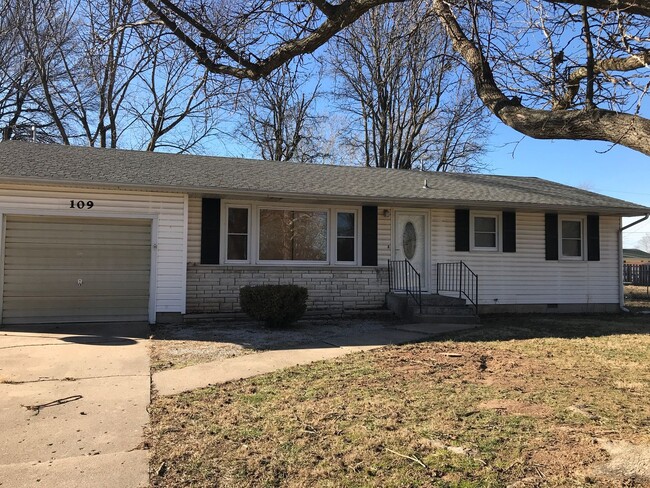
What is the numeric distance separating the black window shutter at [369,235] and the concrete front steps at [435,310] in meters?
1.06

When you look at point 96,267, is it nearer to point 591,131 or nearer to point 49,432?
point 49,432

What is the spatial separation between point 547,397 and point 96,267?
8.62m

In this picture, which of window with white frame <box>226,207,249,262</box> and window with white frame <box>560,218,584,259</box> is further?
window with white frame <box>560,218,584,259</box>

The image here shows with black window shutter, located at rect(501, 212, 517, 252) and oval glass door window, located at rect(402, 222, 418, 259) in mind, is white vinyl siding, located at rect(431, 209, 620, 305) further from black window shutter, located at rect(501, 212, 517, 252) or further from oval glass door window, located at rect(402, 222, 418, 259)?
oval glass door window, located at rect(402, 222, 418, 259)

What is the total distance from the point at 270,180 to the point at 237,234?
5.09 ft

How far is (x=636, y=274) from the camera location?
23891 millimetres

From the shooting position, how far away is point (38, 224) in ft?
31.4

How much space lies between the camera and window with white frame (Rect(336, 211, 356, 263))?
1175cm

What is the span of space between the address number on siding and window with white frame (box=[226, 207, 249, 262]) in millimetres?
2839

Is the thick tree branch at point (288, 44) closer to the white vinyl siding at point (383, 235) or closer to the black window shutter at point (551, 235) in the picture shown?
the white vinyl siding at point (383, 235)

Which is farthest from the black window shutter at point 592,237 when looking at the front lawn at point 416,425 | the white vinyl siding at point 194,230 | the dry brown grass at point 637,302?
the white vinyl siding at point 194,230

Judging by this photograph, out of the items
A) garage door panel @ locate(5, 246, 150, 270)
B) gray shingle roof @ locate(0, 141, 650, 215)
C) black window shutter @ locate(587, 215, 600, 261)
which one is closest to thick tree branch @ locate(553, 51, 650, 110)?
gray shingle roof @ locate(0, 141, 650, 215)

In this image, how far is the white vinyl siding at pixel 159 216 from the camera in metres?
9.69

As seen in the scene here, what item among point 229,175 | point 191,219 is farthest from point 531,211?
point 191,219
